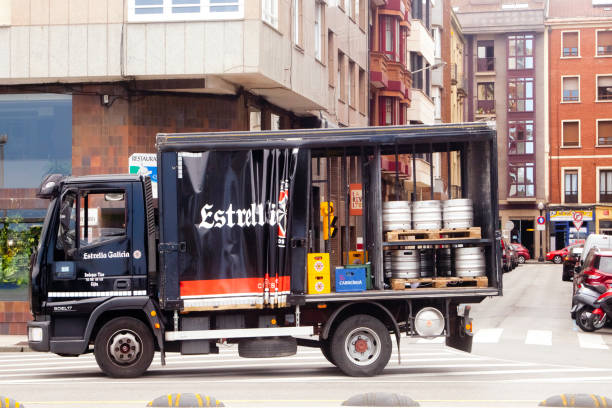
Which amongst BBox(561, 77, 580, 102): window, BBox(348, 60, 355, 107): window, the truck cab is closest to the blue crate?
the truck cab

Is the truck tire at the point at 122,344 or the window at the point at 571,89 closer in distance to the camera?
the truck tire at the point at 122,344

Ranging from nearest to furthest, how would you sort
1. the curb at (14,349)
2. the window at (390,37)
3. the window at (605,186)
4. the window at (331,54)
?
1. the curb at (14,349)
2. the window at (331,54)
3. the window at (390,37)
4. the window at (605,186)

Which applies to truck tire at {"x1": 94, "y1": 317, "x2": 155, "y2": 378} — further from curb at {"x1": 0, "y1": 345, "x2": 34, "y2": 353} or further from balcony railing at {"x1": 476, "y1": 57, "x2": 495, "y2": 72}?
balcony railing at {"x1": 476, "y1": 57, "x2": 495, "y2": 72}

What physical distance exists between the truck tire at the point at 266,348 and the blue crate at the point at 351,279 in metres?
1.02

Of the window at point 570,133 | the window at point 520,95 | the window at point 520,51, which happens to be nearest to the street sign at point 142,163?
the window at point 570,133

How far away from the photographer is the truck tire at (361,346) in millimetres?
14695

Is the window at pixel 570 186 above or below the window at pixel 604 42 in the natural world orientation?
below

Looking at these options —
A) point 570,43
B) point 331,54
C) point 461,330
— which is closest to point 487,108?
point 570,43

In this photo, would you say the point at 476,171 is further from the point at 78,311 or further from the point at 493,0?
the point at 493,0

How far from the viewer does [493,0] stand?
92875mm

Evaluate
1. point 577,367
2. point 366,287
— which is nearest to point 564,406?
point 366,287

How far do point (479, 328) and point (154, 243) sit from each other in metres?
12.7

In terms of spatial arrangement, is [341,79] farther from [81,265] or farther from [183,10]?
[81,265]

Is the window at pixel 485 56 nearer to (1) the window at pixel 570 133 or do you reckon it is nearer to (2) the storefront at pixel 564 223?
(1) the window at pixel 570 133
